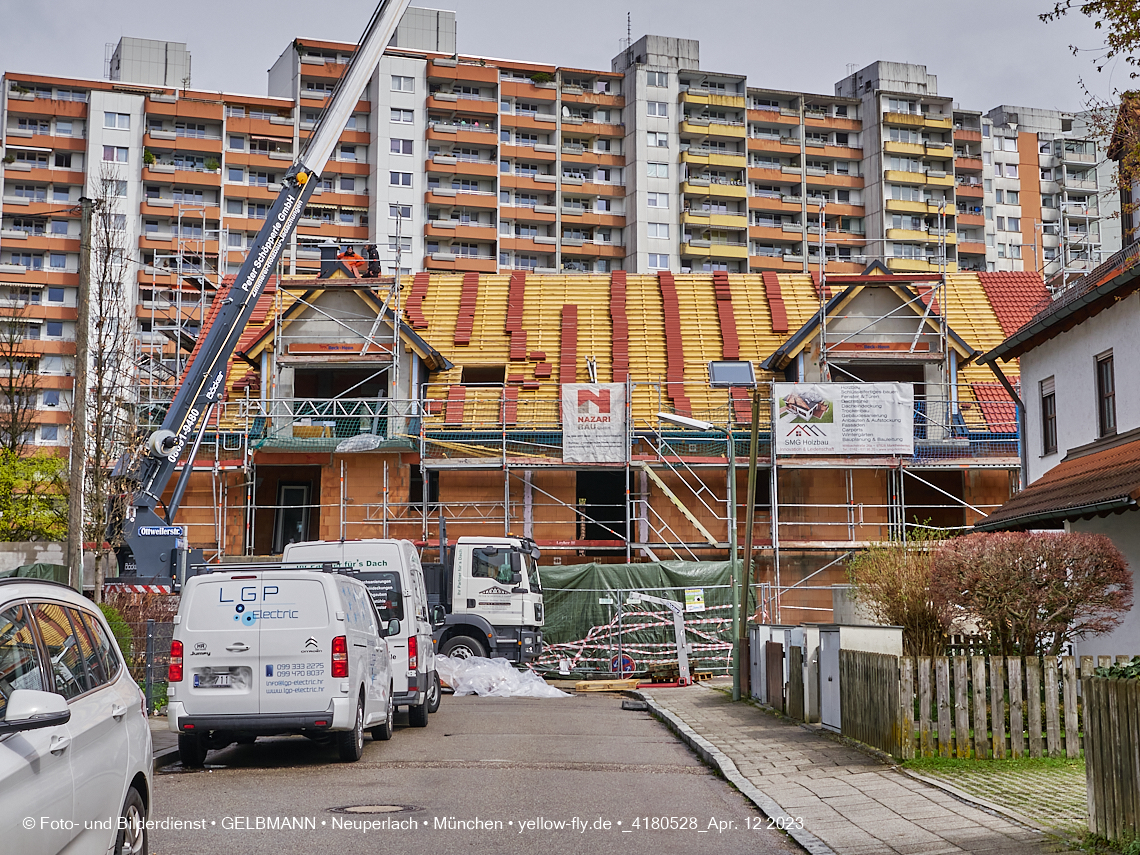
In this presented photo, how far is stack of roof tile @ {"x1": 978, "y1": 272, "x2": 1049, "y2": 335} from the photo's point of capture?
37344 millimetres

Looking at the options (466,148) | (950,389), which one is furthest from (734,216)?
(950,389)

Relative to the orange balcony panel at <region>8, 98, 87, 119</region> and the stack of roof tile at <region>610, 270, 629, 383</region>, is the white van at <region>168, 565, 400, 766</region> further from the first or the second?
the orange balcony panel at <region>8, 98, 87, 119</region>

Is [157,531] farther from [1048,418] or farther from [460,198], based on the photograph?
[460,198]

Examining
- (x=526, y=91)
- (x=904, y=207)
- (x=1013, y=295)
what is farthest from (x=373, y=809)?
(x=904, y=207)

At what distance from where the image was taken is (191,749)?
13.6 m

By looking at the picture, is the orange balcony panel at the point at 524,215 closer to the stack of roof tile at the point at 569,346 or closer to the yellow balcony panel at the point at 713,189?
Result: the yellow balcony panel at the point at 713,189

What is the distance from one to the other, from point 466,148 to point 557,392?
5023 cm

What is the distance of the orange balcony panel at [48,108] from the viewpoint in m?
78.6

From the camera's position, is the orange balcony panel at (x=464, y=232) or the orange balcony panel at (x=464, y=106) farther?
the orange balcony panel at (x=464, y=106)

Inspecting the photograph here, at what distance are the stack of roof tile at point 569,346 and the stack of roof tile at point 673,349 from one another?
2609mm

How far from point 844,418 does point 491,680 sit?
1230cm

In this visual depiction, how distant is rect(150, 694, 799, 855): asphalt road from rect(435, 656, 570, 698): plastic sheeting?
8365 millimetres

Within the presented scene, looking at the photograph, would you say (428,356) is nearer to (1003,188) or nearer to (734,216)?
(734,216)

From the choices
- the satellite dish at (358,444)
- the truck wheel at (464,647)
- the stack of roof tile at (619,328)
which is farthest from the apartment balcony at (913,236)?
the truck wheel at (464,647)
